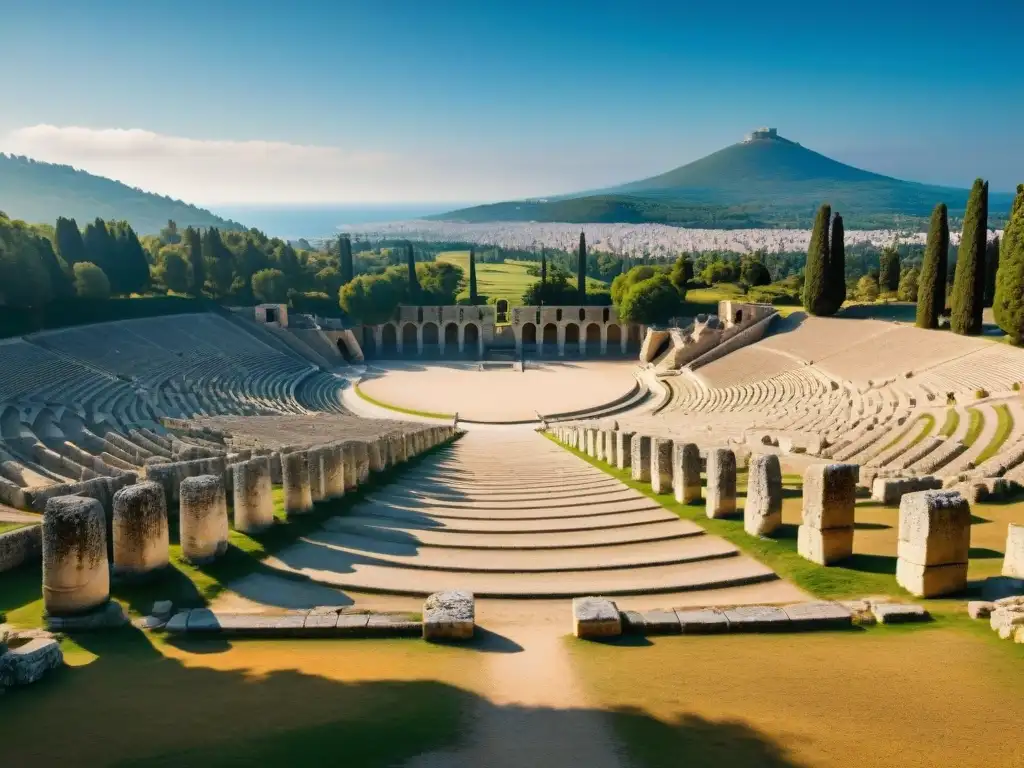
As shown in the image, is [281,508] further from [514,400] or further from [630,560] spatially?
[514,400]

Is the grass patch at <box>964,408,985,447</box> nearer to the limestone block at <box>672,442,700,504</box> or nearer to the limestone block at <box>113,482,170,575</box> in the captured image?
the limestone block at <box>672,442,700,504</box>

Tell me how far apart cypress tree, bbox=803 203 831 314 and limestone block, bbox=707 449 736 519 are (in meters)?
42.9

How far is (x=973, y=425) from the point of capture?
21453 millimetres

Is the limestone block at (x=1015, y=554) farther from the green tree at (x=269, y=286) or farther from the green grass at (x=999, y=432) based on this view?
the green tree at (x=269, y=286)

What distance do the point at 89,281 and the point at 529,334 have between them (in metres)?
35.9

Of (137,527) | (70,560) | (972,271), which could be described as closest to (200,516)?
(137,527)

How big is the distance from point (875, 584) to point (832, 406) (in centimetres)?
2343

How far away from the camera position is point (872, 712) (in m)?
6.53

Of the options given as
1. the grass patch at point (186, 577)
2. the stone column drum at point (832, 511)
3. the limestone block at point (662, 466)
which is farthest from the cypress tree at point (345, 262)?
the stone column drum at point (832, 511)

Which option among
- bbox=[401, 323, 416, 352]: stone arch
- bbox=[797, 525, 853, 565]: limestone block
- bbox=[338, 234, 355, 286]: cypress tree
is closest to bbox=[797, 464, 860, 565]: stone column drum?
bbox=[797, 525, 853, 565]: limestone block

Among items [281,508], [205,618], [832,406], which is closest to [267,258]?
[832,406]

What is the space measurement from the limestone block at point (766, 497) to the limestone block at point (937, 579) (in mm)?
2490

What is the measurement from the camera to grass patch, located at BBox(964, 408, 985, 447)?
20047 mm

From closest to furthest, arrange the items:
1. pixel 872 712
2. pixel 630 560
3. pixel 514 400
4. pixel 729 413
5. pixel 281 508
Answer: pixel 872 712, pixel 630 560, pixel 281 508, pixel 729 413, pixel 514 400
